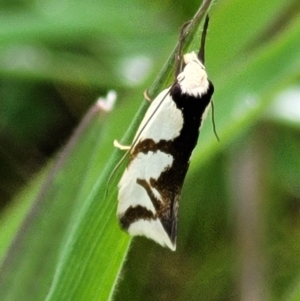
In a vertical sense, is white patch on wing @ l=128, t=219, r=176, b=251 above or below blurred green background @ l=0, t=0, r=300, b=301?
below

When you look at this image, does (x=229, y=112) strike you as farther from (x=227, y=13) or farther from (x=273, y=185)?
(x=273, y=185)

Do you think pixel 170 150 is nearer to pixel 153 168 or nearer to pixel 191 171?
pixel 153 168

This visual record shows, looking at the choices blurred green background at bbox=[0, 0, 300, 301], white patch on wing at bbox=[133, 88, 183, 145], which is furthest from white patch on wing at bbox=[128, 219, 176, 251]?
blurred green background at bbox=[0, 0, 300, 301]

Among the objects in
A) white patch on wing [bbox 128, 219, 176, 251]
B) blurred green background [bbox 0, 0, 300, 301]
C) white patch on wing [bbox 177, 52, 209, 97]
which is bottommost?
white patch on wing [bbox 128, 219, 176, 251]

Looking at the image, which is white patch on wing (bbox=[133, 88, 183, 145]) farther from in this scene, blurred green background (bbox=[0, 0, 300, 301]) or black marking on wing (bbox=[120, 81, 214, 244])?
blurred green background (bbox=[0, 0, 300, 301])

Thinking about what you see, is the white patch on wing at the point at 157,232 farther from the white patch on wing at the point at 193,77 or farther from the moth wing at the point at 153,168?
the white patch on wing at the point at 193,77

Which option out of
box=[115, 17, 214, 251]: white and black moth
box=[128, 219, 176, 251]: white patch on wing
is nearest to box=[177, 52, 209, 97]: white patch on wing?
box=[115, 17, 214, 251]: white and black moth

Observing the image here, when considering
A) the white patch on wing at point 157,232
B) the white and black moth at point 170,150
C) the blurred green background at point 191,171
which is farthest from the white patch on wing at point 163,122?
the blurred green background at point 191,171

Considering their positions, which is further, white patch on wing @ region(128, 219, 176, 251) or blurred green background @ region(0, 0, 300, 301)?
blurred green background @ region(0, 0, 300, 301)

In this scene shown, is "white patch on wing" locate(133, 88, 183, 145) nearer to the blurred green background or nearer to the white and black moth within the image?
the white and black moth
